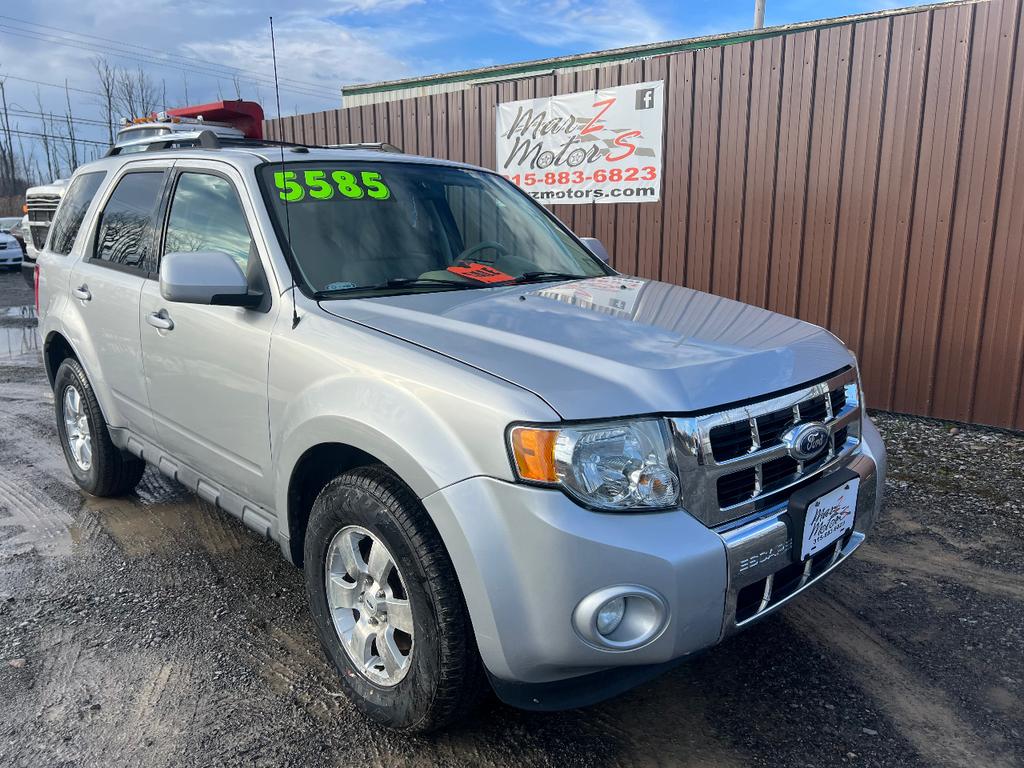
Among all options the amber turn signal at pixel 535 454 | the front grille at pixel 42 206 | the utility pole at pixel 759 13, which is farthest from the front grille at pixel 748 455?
the utility pole at pixel 759 13

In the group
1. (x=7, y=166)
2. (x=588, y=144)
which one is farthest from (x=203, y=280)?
(x=7, y=166)

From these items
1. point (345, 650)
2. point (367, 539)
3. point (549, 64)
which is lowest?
point (345, 650)

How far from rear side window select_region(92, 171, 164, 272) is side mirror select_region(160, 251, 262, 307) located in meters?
0.98

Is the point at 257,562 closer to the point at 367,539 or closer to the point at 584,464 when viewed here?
the point at 367,539

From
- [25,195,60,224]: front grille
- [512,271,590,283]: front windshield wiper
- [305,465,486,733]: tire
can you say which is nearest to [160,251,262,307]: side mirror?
[305,465,486,733]: tire

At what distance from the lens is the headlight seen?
6.30 ft

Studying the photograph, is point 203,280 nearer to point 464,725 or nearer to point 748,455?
point 464,725

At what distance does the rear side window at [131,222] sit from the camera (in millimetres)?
3625

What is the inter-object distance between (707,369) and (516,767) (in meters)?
1.29

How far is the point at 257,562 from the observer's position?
3656 millimetres

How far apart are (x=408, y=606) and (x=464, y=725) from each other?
1.69 feet

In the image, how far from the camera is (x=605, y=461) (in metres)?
1.96

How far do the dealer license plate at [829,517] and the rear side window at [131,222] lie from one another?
2919mm

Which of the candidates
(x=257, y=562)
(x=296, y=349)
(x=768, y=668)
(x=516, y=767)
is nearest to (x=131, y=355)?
(x=257, y=562)
